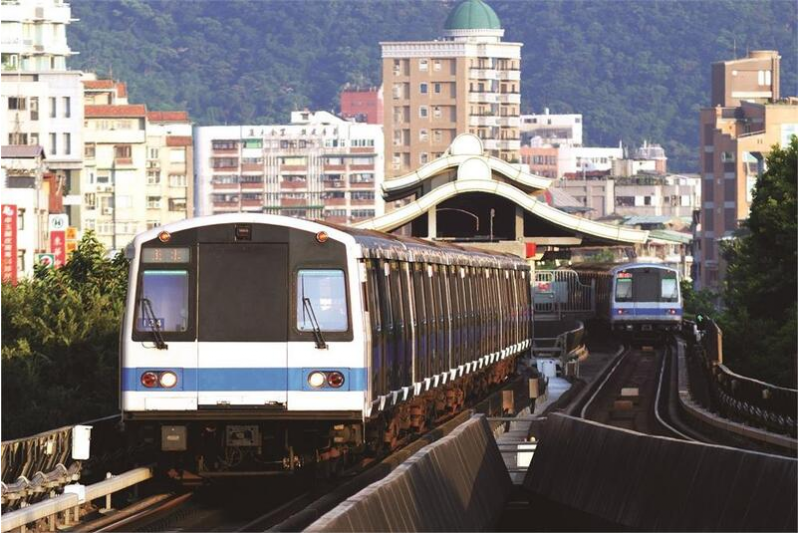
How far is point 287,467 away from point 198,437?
3.49ft

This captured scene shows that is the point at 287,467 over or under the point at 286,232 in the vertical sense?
under

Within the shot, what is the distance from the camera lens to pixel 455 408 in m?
32.2

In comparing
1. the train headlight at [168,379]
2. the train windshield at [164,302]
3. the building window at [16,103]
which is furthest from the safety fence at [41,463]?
the building window at [16,103]

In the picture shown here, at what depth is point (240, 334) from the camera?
20.6 m

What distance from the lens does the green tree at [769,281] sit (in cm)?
6284

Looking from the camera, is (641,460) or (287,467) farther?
(287,467)

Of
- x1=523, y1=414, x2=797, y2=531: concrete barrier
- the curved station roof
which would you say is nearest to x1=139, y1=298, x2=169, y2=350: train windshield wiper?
x1=523, y1=414, x2=797, y2=531: concrete barrier

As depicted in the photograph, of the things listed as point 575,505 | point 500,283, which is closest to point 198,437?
point 575,505

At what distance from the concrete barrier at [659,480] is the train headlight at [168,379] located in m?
3.80

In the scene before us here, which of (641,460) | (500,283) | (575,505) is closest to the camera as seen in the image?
(641,460)

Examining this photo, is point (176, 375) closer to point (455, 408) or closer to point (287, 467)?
point (287, 467)

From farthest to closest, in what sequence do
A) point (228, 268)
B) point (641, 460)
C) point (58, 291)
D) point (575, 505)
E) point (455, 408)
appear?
1. point (58, 291)
2. point (455, 408)
3. point (228, 268)
4. point (575, 505)
5. point (641, 460)

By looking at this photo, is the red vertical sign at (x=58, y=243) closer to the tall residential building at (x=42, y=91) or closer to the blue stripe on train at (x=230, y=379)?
the tall residential building at (x=42, y=91)

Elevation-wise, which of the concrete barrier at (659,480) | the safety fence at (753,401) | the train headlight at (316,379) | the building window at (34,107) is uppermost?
the building window at (34,107)
